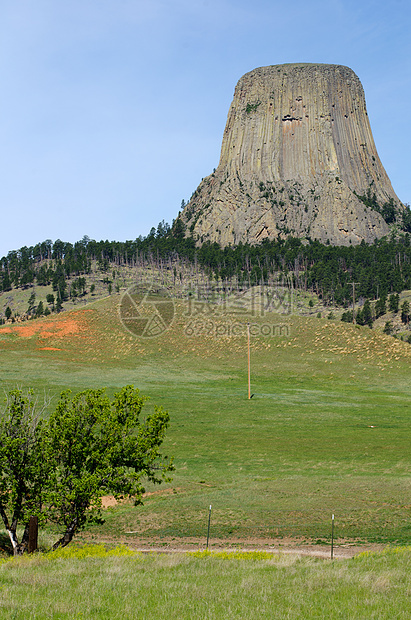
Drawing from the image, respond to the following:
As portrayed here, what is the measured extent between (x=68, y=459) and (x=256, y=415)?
39056 millimetres

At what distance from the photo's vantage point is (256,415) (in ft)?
194

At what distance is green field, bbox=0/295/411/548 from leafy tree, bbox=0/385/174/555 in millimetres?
5423

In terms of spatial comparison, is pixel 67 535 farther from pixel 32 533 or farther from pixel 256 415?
pixel 256 415

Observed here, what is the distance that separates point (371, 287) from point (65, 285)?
318ft

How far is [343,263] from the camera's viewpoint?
199875 millimetres

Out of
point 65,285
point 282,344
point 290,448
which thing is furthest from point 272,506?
point 65,285

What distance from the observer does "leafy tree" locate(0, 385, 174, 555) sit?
21.0 m

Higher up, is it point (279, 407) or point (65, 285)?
point (65, 285)

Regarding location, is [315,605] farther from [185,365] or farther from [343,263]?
[343,263]

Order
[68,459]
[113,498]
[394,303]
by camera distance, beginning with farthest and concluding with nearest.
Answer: [394,303] < [113,498] < [68,459]

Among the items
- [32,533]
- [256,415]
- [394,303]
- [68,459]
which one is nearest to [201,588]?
[68,459]

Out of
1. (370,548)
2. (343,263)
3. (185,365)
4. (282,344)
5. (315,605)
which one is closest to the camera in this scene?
(315,605)

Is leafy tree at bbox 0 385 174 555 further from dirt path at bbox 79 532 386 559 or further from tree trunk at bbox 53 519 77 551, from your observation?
dirt path at bbox 79 532 386 559

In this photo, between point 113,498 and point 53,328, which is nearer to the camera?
point 113,498
